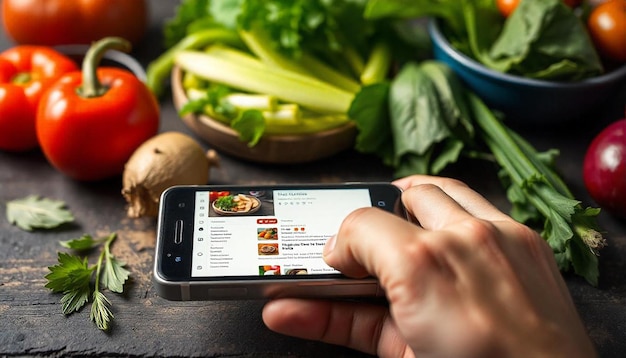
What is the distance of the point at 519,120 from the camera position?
1.11 metres

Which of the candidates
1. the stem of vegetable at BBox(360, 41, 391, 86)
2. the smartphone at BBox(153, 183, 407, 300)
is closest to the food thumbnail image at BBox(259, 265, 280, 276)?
the smartphone at BBox(153, 183, 407, 300)

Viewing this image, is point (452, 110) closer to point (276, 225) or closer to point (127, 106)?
point (276, 225)

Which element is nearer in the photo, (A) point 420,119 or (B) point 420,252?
(B) point 420,252

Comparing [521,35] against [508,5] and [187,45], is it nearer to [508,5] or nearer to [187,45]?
[508,5]

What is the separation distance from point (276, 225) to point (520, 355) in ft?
1.10

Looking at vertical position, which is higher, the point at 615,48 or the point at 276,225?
the point at 615,48

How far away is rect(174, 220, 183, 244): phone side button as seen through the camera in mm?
764

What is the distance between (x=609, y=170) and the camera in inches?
36.1

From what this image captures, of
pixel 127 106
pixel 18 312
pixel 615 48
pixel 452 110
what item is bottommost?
pixel 18 312

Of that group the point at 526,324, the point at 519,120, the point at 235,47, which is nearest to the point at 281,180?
the point at 235,47

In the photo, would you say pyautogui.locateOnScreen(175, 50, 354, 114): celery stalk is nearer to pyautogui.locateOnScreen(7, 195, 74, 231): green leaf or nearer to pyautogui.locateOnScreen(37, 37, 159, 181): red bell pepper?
pyautogui.locateOnScreen(37, 37, 159, 181): red bell pepper

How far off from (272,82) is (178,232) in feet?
1.25

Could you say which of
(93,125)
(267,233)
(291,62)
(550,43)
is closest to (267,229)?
(267,233)

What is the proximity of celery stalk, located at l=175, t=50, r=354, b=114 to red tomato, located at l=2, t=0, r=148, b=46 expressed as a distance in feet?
0.71
